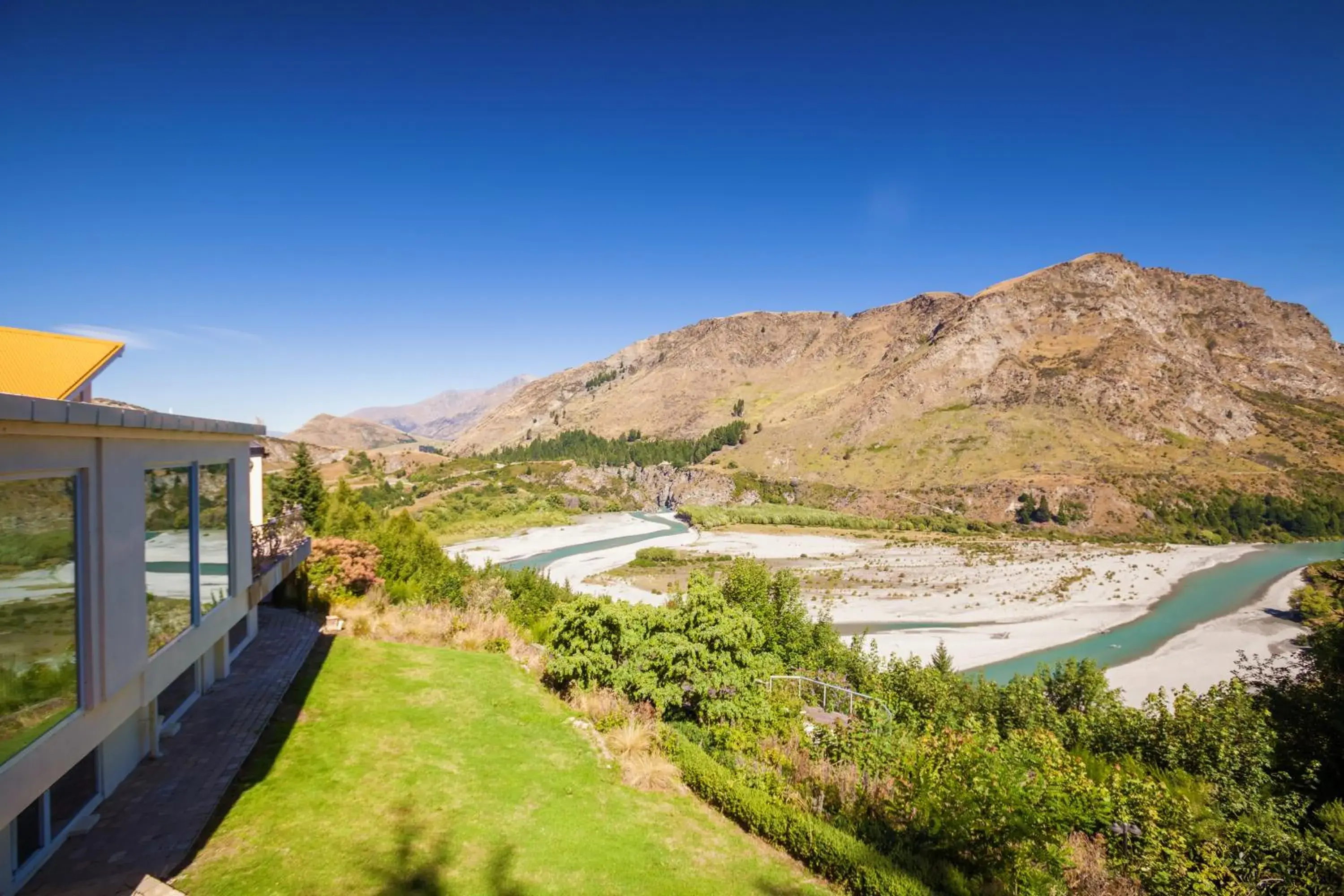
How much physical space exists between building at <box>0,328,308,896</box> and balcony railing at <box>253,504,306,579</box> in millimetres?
2828

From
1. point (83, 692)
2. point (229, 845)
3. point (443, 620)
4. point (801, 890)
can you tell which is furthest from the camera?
point (443, 620)

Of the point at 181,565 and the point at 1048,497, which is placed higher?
the point at 181,565

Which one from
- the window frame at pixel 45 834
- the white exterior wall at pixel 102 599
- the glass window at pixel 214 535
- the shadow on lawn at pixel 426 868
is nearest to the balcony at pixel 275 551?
the glass window at pixel 214 535

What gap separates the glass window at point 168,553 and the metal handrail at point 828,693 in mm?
10940

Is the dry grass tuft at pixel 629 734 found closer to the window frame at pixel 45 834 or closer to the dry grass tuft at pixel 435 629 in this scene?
the dry grass tuft at pixel 435 629

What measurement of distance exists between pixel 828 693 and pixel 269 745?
1443 centimetres

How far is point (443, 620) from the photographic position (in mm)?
18891

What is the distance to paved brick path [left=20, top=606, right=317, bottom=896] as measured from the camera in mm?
5980

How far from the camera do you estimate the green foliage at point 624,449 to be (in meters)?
124

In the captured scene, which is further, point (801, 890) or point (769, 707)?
point (769, 707)

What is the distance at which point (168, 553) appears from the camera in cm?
747

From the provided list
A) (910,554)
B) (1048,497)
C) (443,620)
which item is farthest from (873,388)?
(443,620)

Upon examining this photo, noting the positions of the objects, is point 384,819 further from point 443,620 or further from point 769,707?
point 443,620

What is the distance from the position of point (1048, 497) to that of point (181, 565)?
9514 centimetres
